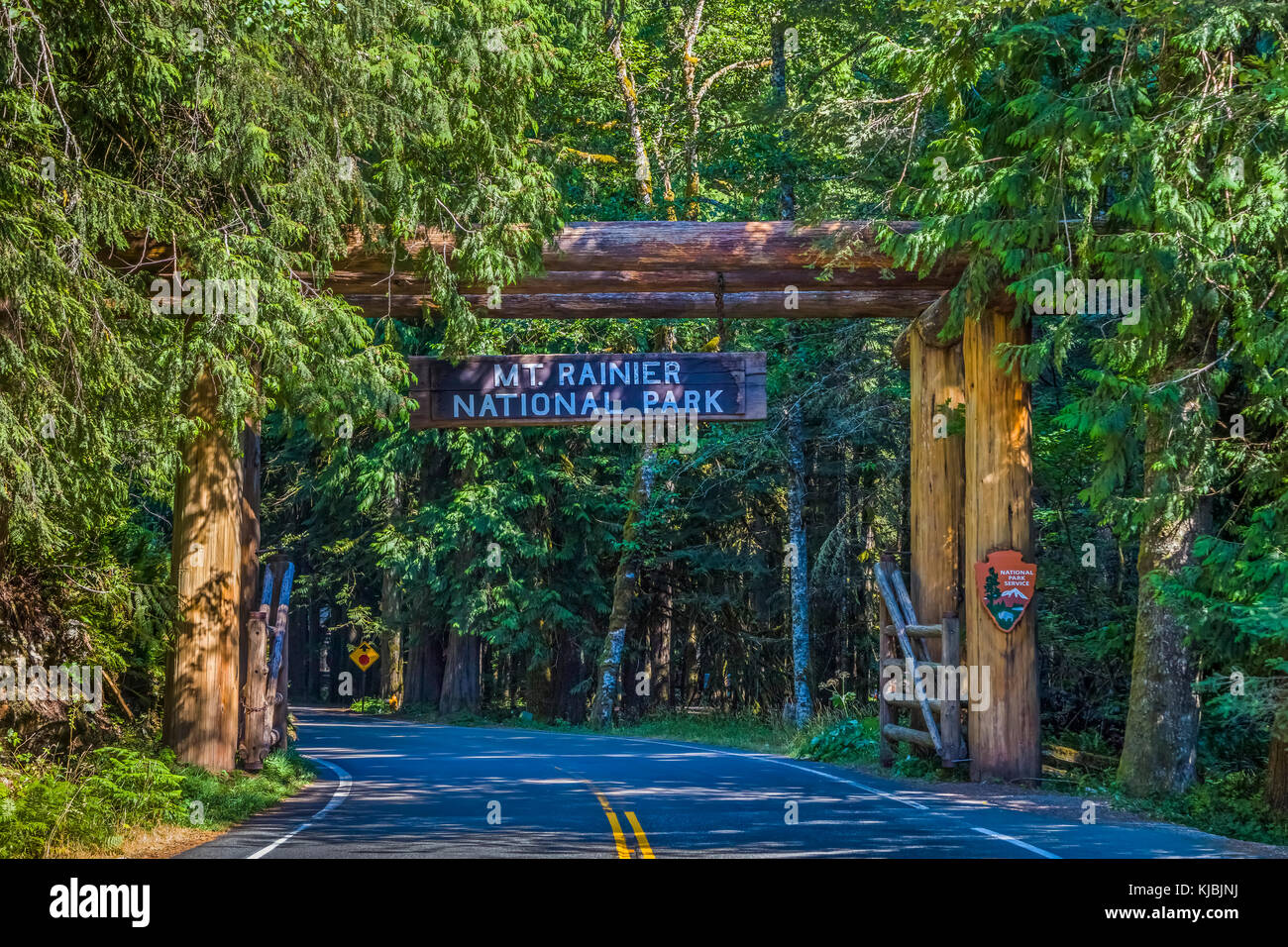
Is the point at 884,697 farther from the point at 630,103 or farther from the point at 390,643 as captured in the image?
the point at 390,643

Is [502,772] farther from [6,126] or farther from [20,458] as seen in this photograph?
[6,126]

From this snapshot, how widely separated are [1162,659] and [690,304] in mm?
7009

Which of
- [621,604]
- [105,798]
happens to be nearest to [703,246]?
[105,798]

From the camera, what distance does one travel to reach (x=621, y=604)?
1265 inches

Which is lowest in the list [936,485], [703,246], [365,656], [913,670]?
[365,656]

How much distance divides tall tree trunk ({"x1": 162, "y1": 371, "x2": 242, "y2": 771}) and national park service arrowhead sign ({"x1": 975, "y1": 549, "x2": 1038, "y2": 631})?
8.50m

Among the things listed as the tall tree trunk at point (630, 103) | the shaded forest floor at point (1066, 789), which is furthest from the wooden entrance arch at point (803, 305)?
the tall tree trunk at point (630, 103)

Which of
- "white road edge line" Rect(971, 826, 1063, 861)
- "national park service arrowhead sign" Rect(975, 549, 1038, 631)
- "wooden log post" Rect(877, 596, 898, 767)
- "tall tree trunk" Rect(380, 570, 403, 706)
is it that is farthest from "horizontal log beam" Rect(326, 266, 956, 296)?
"tall tree trunk" Rect(380, 570, 403, 706)

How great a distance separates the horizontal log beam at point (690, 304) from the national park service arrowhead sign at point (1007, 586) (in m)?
3.46

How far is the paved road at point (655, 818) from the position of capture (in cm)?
962

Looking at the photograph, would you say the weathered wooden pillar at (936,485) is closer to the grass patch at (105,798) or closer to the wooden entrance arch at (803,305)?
the wooden entrance arch at (803,305)

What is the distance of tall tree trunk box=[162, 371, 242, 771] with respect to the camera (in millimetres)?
14109

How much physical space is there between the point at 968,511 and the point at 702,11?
59.2 ft

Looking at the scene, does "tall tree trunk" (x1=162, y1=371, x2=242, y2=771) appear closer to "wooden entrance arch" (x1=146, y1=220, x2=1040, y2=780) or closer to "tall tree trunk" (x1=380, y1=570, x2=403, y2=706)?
"wooden entrance arch" (x1=146, y1=220, x2=1040, y2=780)
